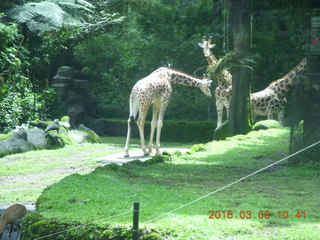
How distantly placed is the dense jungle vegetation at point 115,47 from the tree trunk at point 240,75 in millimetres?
334

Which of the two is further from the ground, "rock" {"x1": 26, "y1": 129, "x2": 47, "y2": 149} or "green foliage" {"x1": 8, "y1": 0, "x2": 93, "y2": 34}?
"green foliage" {"x1": 8, "y1": 0, "x2": 93, "y2": 34}

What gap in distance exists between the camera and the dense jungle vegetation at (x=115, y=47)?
1627cm

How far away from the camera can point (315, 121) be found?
31.2ft

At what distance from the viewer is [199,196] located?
705 cm

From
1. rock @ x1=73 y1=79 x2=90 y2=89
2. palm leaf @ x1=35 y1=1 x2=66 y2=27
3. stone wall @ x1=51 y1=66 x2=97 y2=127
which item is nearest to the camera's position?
palm leaf @ x1=35 y1=1 x2=66 y2=27

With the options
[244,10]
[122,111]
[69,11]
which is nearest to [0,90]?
[69,11]

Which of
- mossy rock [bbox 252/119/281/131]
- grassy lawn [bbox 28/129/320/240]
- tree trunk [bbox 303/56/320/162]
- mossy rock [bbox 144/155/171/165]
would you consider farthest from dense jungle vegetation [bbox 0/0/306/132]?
grassy lawn [bbox 28/129/320/240]

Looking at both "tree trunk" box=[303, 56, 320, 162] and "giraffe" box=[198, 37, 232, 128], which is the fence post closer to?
"tree trunk" box=[303, 56, 320, 162]

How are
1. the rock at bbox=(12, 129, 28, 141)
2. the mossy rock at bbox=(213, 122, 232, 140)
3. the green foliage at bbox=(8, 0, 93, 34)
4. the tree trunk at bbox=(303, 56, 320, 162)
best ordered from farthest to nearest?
the green foliage at bbox=(8, 0, 93, 34), the mossy rock at bbox=(213, 122, 232, 140), the rock at bbox=(12, 129, 28, 141), the tree trunk at bbox=(303, 56, 320, 162)

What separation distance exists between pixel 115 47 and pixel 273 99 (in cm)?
1066

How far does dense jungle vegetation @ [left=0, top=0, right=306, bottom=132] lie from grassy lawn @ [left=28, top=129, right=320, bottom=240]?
13.6 feet

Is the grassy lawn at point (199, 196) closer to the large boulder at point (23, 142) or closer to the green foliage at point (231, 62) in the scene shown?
the green foliage at point (231, 62)

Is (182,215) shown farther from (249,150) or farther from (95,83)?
(95,83)

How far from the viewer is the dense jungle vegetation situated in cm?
1627
